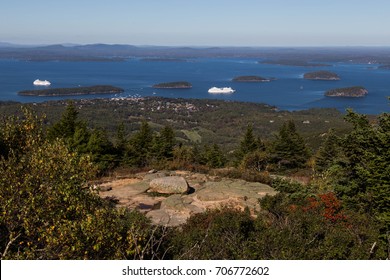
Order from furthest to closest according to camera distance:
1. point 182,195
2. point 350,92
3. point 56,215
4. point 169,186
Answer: point 350,92 < point 169,186 < point 182,195 < point 56,215

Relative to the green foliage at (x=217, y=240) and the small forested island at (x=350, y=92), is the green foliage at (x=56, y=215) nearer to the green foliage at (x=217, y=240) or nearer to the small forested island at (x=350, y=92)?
the green foliage at (x=217, y=240)

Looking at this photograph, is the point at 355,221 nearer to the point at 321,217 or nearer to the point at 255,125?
the point at 321,217

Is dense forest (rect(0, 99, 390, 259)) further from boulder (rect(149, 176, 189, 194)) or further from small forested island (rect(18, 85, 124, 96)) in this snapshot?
small forested island (rect(18, 85, 124, 96))

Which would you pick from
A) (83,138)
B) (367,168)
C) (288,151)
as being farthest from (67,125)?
(367,168)

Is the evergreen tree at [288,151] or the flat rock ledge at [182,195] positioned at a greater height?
the flat rock ledge at [182,195]

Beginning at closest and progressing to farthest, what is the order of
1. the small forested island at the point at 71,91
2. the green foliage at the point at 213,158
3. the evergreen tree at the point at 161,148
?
the evergreen tree at the point at 161,148 → the green foliage at the point at 213,158 → the small forested island at the point at 71,91

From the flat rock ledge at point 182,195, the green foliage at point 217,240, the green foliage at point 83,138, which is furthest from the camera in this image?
the green foliage at point 83,138

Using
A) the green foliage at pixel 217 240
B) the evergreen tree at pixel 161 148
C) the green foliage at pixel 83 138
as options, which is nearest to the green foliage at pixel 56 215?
the green foliage at pixel 217 240

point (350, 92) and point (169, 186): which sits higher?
point (169, 186)

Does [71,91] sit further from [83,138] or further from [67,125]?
[83,138]
